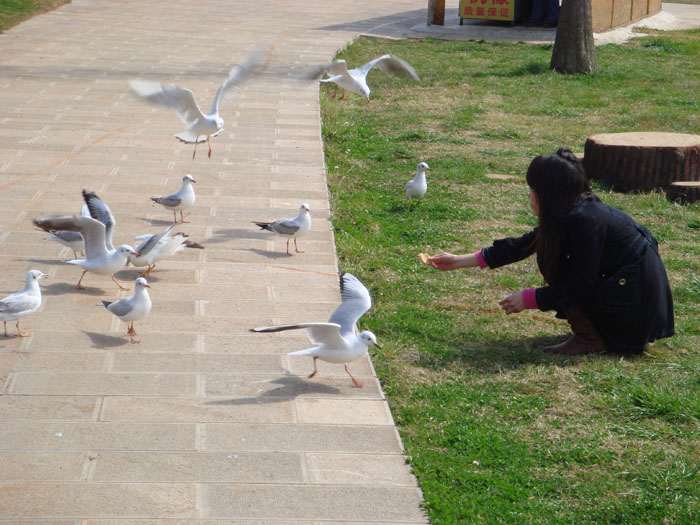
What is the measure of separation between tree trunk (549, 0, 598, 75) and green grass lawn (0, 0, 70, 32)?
1158cm

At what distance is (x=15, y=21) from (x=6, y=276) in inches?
604

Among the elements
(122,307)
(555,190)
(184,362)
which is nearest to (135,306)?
(122,307)

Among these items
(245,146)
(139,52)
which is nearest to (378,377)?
(245,146)

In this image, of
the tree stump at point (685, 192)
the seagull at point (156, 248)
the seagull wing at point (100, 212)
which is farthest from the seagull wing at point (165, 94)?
the tree stump at point (685, 192)

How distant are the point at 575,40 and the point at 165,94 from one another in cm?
911

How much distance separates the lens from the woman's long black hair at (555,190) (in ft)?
15.0

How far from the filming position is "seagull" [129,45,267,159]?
8086 mm

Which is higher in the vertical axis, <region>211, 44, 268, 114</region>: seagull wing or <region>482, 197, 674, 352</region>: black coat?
<region>211, 44, 268, 114</region>: seagull wing

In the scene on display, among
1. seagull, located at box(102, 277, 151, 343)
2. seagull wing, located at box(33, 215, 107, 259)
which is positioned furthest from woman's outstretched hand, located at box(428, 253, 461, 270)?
seagull wing, located at box(33, 215, 107, 259)

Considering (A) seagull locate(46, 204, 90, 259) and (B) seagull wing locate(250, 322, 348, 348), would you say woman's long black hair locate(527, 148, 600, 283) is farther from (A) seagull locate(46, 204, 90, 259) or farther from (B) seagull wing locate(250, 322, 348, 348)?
(A) seagull locate(46, 204, 90, 259)

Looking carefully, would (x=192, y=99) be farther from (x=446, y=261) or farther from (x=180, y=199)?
(x=446, y=261)

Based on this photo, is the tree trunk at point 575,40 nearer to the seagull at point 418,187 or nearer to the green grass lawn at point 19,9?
the seagull at point 418,187

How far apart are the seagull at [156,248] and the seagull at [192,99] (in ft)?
7.74

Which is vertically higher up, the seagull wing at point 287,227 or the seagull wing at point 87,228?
the seagull wing at point 87,228
